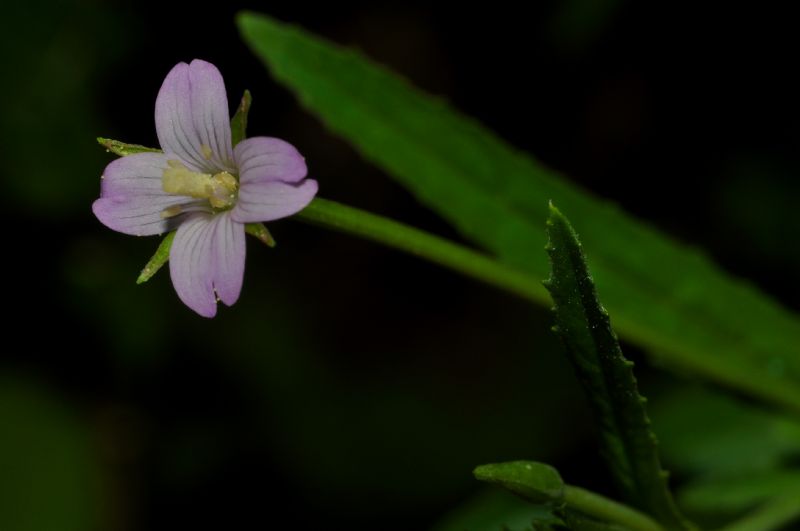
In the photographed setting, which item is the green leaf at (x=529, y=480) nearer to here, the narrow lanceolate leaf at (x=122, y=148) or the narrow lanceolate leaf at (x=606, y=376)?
the narrow lanceolate leaf at (x=606, y=376)

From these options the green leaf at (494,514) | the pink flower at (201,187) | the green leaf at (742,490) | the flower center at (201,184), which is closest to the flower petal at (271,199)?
the pink flower at (201,187)

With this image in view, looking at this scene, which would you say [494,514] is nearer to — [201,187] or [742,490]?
[742,490]

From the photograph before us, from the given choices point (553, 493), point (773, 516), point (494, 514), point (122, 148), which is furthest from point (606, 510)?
point (494, 514)

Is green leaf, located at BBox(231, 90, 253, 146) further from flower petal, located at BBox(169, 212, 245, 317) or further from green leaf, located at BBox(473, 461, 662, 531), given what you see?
green leaf, located at BBox(473, 461, 662, 531)

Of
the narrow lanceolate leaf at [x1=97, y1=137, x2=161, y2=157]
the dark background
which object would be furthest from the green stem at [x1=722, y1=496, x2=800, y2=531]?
the narrow lanceolate leaf at [x1=97, y1=137, x2=161, y2=157]

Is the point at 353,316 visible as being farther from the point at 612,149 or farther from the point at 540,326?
the point at 612,149

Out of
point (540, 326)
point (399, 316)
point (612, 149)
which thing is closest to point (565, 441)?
point (540, 326)

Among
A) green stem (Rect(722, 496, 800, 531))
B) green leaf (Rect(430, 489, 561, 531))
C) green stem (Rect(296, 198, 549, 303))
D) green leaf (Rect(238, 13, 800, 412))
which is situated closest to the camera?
green stem (Rect(296, 198, 549, 303))
